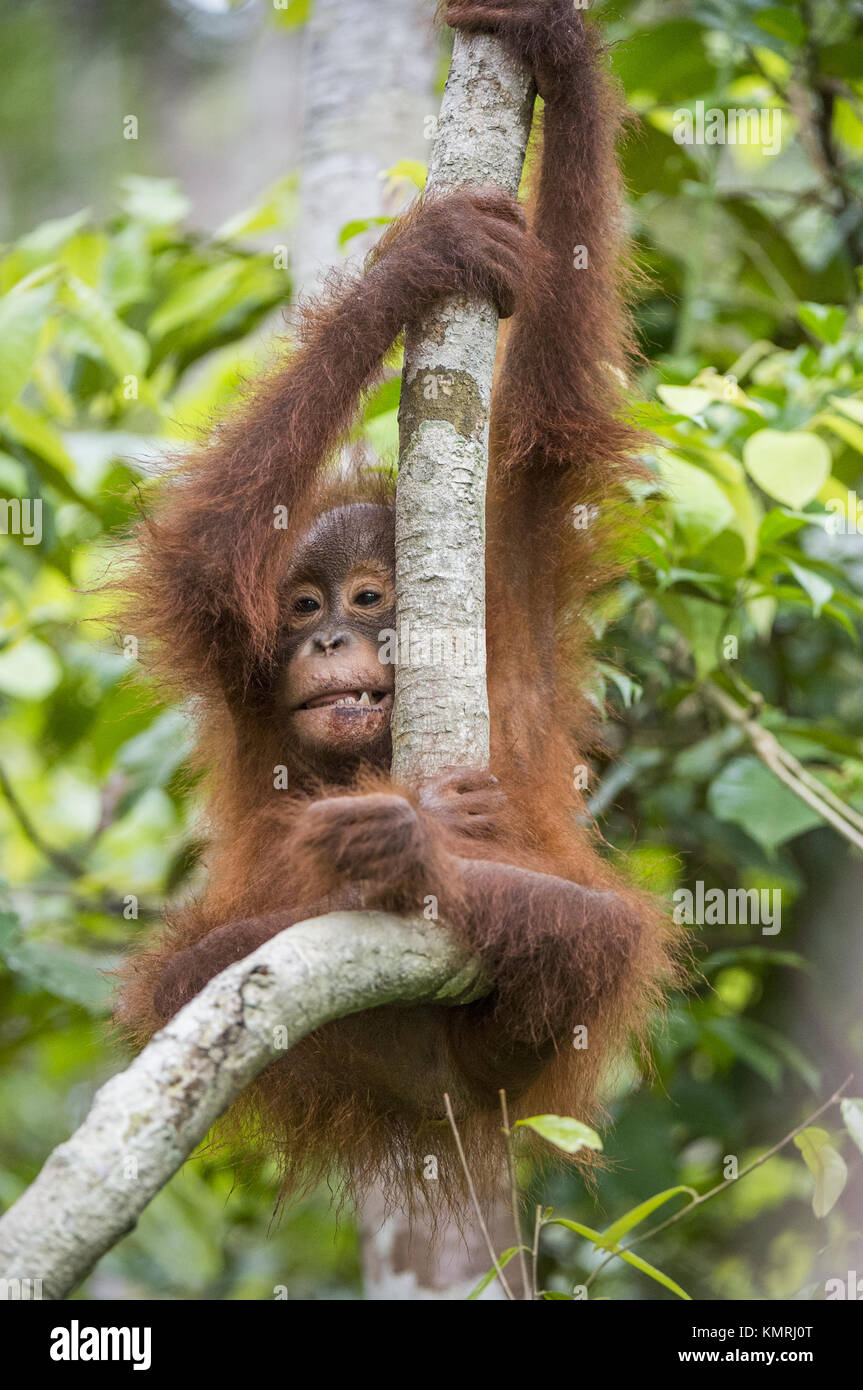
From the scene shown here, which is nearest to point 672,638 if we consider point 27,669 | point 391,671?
point 391,671

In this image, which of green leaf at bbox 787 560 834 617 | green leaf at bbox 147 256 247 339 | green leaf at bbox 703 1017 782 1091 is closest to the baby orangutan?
green leaf at bbox 787 560 834 617

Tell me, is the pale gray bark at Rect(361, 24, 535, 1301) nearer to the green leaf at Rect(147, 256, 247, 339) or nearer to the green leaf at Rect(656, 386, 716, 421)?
the green leaf at Rect(656, 386, 716, 421)

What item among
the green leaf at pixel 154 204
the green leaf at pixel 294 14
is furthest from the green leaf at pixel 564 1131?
the green leaf at pixel 294 14

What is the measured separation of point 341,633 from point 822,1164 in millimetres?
1357

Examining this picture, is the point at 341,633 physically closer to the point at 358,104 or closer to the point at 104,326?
the point at 104,326

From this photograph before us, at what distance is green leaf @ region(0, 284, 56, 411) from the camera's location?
2.94 metres

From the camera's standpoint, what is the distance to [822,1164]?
7.46ft

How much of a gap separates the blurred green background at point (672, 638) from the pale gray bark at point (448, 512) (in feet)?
2.17

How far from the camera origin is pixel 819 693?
432cm

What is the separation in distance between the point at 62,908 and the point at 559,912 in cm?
279

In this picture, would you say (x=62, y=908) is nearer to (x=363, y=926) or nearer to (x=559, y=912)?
(x=559, y=912)

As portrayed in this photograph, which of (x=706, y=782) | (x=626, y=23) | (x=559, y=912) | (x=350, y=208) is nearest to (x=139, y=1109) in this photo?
(x=559, y=912)

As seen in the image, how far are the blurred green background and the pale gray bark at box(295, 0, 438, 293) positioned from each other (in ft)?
0.45

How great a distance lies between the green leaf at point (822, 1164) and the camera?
224cm
